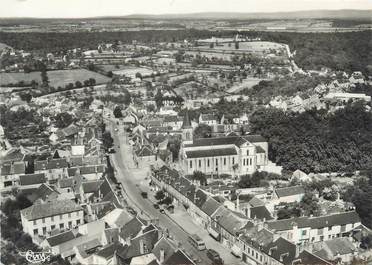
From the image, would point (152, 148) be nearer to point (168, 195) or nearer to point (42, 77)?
point (168, 195)

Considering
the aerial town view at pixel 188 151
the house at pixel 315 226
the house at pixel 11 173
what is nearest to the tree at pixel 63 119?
the aerial town view at pixel 188 151

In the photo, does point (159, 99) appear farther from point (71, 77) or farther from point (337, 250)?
point (337, 250)

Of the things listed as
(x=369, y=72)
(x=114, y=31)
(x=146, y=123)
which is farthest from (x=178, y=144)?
(x=114, y=31)

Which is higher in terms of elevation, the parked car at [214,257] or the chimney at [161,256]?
the chimney at [161,256]

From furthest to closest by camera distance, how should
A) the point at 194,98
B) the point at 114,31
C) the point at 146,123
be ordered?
the point at 114,31 → the point at 194,98 → the point at 146,123

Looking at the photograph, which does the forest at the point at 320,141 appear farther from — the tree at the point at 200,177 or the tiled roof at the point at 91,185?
the tiled roof at the point at 91,185

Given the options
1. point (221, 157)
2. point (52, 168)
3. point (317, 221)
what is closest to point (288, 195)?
point (317, 221)

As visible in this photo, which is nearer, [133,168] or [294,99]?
[133,168]

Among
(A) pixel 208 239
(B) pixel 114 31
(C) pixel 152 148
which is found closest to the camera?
(A) pixel 208 239
